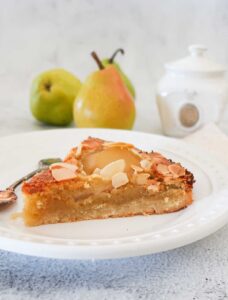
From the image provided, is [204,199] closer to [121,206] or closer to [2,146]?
[121,206]

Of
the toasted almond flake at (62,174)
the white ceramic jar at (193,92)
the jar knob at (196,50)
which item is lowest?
the white ceramic jar at (193,92)

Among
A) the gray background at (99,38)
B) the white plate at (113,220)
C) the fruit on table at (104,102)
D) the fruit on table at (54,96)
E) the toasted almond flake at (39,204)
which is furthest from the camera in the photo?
the gray background at (99,38)

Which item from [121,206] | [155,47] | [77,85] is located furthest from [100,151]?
[155,47]

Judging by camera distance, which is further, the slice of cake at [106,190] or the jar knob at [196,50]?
the jar knob at [196,50]

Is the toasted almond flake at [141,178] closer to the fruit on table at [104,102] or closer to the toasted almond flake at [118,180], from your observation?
the toasted almond flake at [118,180]

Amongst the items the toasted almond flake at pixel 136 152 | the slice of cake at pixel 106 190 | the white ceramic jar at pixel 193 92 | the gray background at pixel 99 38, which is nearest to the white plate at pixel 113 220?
the slice of cake at pixel 106 190

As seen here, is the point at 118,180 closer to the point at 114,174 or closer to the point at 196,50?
the point at 114,174

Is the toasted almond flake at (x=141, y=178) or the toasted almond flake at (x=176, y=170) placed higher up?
the toasted almond flake at (x=141, y=178)
